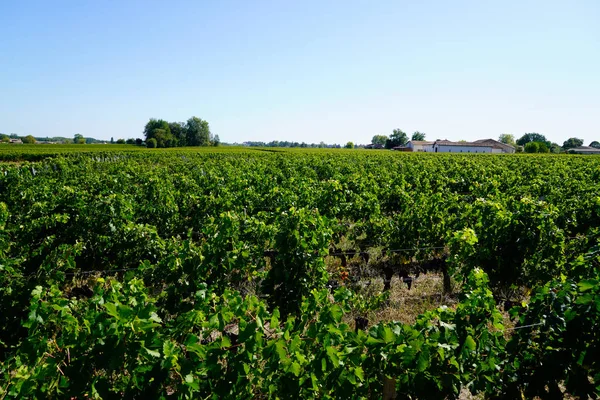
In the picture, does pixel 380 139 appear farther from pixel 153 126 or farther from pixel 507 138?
pixel 153 126

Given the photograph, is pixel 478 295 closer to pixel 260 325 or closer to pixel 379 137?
pixel 260 325

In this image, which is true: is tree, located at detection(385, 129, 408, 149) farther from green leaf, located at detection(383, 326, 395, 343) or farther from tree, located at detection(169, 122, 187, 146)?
green leaf, located at detection(383, 326, 395, 343)

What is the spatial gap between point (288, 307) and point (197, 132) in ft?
354

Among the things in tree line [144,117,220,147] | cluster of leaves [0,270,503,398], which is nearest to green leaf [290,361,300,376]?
cluster of leaves [0,270,503,398]

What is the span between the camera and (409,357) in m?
2.46

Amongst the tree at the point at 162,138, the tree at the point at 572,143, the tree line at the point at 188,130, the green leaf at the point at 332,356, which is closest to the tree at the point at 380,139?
the tree at the point at 572,143

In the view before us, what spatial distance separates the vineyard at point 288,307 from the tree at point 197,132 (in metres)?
101

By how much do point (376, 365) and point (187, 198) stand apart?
797 centimetres

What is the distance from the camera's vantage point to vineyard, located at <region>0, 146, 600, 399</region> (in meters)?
2.46

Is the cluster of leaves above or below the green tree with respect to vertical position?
below

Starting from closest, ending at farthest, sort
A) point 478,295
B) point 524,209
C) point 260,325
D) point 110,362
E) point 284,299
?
point 110,362
point 260,325
point 478,295
point 284,299
point 524,209

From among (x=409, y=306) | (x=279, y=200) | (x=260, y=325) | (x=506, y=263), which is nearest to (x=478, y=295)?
(x=260, y=325)

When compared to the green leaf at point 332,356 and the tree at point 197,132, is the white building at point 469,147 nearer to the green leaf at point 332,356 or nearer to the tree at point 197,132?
the tree at point 197,132

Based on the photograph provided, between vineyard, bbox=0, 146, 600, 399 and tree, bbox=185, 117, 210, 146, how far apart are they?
331 feet
